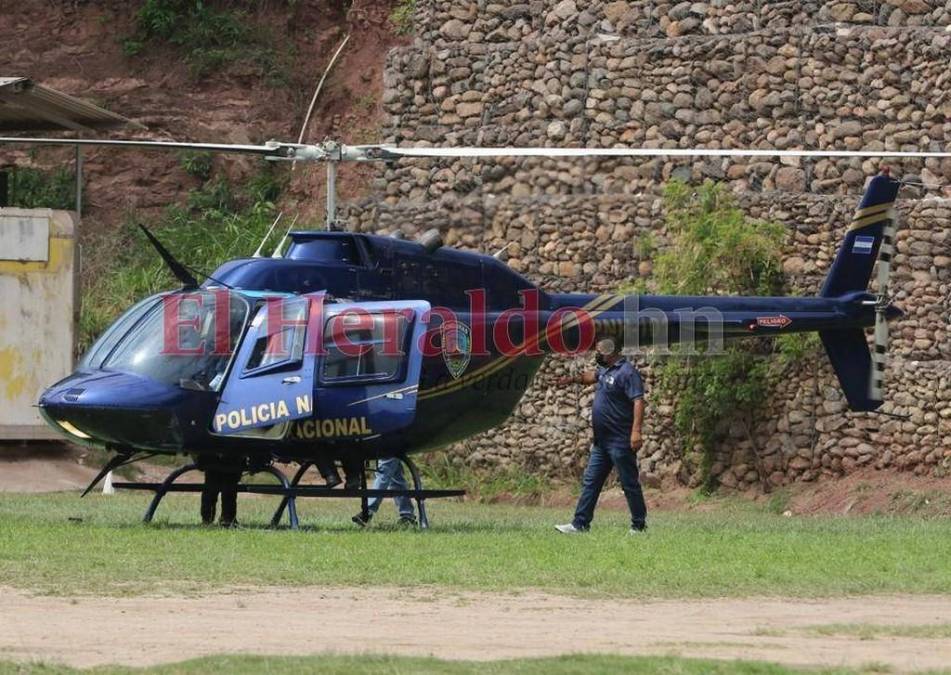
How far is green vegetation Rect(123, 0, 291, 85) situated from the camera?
32.6m

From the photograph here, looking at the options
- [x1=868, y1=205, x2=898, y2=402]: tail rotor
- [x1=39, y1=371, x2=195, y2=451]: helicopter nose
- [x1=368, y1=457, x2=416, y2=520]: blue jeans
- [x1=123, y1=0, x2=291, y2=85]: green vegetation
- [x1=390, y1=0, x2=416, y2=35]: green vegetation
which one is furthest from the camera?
[x1=123, y1=0, x2=291, y2=85]: green vegetation

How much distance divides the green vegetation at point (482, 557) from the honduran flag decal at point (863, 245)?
2.79 m

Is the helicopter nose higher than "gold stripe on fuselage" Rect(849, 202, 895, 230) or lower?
lower

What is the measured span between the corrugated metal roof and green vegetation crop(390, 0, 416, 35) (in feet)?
22.6

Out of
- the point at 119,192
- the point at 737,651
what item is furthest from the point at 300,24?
the point at 737,651

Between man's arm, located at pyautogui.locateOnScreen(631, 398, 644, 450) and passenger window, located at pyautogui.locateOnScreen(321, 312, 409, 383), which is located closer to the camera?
passenger window, located at pyautogui.locateOnScreen(321, 312, 409, 383)

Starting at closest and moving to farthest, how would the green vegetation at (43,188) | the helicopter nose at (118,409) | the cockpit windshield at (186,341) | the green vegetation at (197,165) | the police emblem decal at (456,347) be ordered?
the helicopter nose at (118,409) → the cockpit windshield at (186,341) → the police emblem decal at (456,347) → the green vegetation at (43,188) → the green vegetation at (197,165)

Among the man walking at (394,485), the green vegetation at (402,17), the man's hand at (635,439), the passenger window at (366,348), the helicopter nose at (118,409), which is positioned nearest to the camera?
the helicopter nose at (118,409)

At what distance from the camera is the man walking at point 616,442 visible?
1567cm

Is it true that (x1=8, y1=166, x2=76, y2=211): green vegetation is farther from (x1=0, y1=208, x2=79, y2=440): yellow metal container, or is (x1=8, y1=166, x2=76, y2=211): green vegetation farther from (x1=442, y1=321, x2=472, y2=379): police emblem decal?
(x1=442, y1=321, x2=472, y2=379): police emblem decal

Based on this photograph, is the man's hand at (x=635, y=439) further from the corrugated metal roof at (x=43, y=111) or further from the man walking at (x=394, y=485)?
the corrugated metal roof at (x=43, y=111)

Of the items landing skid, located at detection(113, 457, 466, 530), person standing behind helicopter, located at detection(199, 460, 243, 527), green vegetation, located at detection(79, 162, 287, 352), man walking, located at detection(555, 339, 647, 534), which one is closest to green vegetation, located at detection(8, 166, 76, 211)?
green vegetation, located at detection(79, 162, 287, 352)

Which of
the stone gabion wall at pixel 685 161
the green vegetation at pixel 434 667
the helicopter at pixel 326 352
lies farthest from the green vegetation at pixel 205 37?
the green vegetation at pixel 434 667

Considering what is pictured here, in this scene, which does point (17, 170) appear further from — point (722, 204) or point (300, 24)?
point (722, 204)
